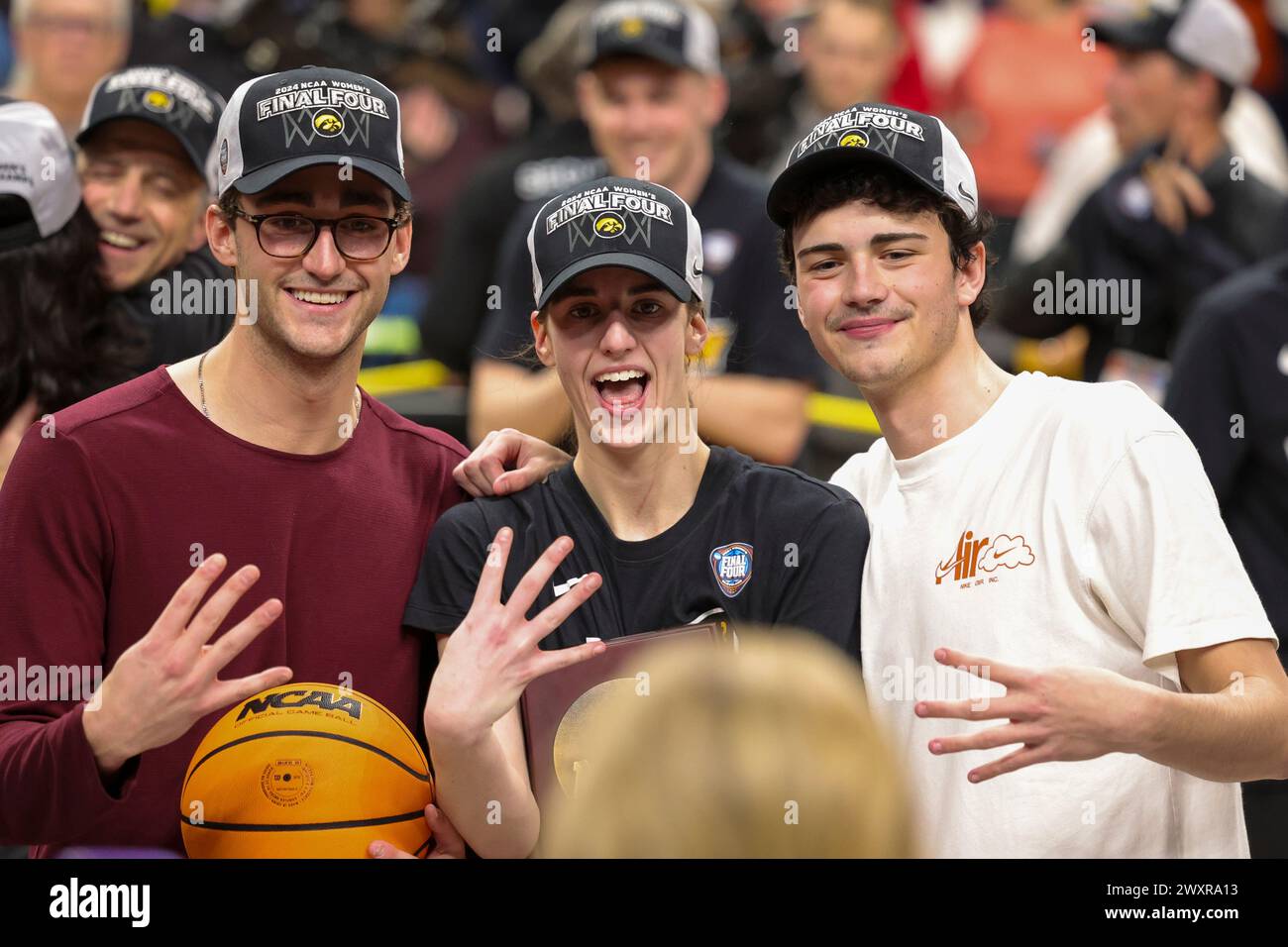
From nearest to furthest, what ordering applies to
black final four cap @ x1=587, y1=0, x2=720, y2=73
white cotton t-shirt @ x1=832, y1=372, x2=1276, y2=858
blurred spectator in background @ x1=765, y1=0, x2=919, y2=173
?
1. white cotton t-shirt @ x1=832, y1=372, x2=1276, y2=858
2. black final four cap @ x1=587, y1=0, x2=720, y2=73
3. blurred spectator in background @ x1=765, y1=0, x2=919, y2=173

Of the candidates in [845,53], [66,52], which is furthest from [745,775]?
[845,53]

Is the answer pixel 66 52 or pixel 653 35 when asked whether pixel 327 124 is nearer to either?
pixel 653 35

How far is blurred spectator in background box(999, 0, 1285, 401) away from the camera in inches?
262

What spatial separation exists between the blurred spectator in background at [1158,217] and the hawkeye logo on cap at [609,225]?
3.63m

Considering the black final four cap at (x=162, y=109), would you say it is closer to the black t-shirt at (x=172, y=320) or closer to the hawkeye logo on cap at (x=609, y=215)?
the black t-shirt at (x=172, y=320)

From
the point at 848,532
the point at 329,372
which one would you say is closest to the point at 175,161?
the point at 329,372

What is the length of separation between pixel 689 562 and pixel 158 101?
2169 mm

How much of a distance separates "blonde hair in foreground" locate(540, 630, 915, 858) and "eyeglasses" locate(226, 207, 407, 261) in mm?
1679

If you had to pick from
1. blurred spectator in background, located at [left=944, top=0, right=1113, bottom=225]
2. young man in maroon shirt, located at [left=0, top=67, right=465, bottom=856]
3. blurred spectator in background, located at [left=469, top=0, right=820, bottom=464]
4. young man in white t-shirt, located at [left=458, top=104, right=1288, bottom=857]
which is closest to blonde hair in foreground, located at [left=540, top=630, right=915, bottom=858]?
young man in white t-shirt, located at [left=458, top=104, right=1288, bottom=857]

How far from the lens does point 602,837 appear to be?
187 centimetres

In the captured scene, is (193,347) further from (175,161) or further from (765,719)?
(765,719)

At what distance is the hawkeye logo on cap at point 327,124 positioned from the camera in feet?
10.9

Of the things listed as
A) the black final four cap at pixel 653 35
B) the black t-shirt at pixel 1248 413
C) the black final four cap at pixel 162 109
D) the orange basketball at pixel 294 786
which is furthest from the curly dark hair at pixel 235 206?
the black t-shirt at pixel 1248 413

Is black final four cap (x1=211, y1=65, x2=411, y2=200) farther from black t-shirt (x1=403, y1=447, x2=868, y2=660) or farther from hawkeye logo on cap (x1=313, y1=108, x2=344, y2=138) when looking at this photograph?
black t-shirt (x1=403, y1=447, x2=868, y2=660)
